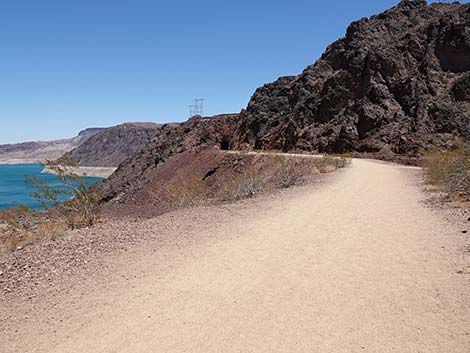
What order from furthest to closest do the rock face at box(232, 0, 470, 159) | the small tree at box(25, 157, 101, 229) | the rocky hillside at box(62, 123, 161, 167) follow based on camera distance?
the rocky hillside at box(62, 123, 161, 167)
the rock face at box(232, 0, 470, 159)
the small tree at box(25, 157, 101, 229)

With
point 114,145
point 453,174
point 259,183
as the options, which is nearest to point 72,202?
point 259,183

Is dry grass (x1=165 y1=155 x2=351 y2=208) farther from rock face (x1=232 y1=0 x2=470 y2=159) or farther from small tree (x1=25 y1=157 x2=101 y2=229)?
rock face (x1=232 y1=0 x2=470 y2=159)

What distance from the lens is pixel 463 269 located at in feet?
19.7

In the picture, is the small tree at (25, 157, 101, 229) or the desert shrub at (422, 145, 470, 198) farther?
the desert shrub at (422, 145, 470, 198)

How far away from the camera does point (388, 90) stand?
1409 inches

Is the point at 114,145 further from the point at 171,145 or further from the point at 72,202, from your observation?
the point at 72,202

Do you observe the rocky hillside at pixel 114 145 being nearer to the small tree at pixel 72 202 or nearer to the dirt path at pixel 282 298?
the small tree at pixel 72 202

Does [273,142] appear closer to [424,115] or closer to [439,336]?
[424,115]

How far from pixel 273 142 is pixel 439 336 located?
39689mm

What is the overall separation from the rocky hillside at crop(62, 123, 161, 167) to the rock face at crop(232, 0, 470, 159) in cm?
13094

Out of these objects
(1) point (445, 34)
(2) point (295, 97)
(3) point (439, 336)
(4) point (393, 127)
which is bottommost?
(3) point (439, 336)

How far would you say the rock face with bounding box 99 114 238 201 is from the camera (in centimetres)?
4912

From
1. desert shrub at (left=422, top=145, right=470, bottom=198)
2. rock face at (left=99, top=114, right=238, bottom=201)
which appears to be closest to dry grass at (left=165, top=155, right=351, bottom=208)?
desert shrub at (left=422, top=145, right=470, bottom=198)

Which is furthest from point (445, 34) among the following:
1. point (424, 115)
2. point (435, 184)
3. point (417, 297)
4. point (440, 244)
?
point (417, 297)
